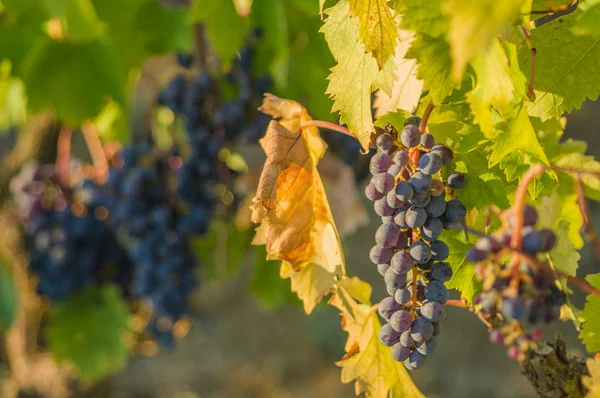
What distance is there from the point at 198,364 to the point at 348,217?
88.1 inches

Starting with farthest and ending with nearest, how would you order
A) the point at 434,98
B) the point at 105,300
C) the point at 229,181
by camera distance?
the point at 105,300 < the point at 229,181 < the point at 434,98

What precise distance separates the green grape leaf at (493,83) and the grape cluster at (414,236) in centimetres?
5

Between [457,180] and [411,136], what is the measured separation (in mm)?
59

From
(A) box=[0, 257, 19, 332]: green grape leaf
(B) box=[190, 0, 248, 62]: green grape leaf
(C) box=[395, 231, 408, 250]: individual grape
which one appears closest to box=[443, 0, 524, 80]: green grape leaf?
(C) box=[395, 231, 408, 250]: individual grape

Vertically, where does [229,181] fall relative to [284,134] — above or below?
below

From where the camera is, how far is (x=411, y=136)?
0.52 m

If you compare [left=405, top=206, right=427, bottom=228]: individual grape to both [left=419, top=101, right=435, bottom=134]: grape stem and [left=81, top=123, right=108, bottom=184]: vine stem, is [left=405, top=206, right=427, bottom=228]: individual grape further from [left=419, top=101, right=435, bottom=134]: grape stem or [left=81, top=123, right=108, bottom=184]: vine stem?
[left=81, top=123, right=108, bottom=184]: vine stem

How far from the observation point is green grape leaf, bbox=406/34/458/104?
510 millimetres

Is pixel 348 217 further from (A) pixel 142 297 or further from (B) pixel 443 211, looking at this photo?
(B) pixel 443 211

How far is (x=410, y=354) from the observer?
542 mm

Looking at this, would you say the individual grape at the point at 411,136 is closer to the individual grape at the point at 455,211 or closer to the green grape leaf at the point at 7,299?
the individual grape at the point at 455,211

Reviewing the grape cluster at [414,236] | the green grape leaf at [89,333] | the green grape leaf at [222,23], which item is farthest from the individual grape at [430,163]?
the green grape leaf at [89,333]

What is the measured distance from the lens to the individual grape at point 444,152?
0.53 m

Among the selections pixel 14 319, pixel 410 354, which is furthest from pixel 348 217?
pixel 14 319
